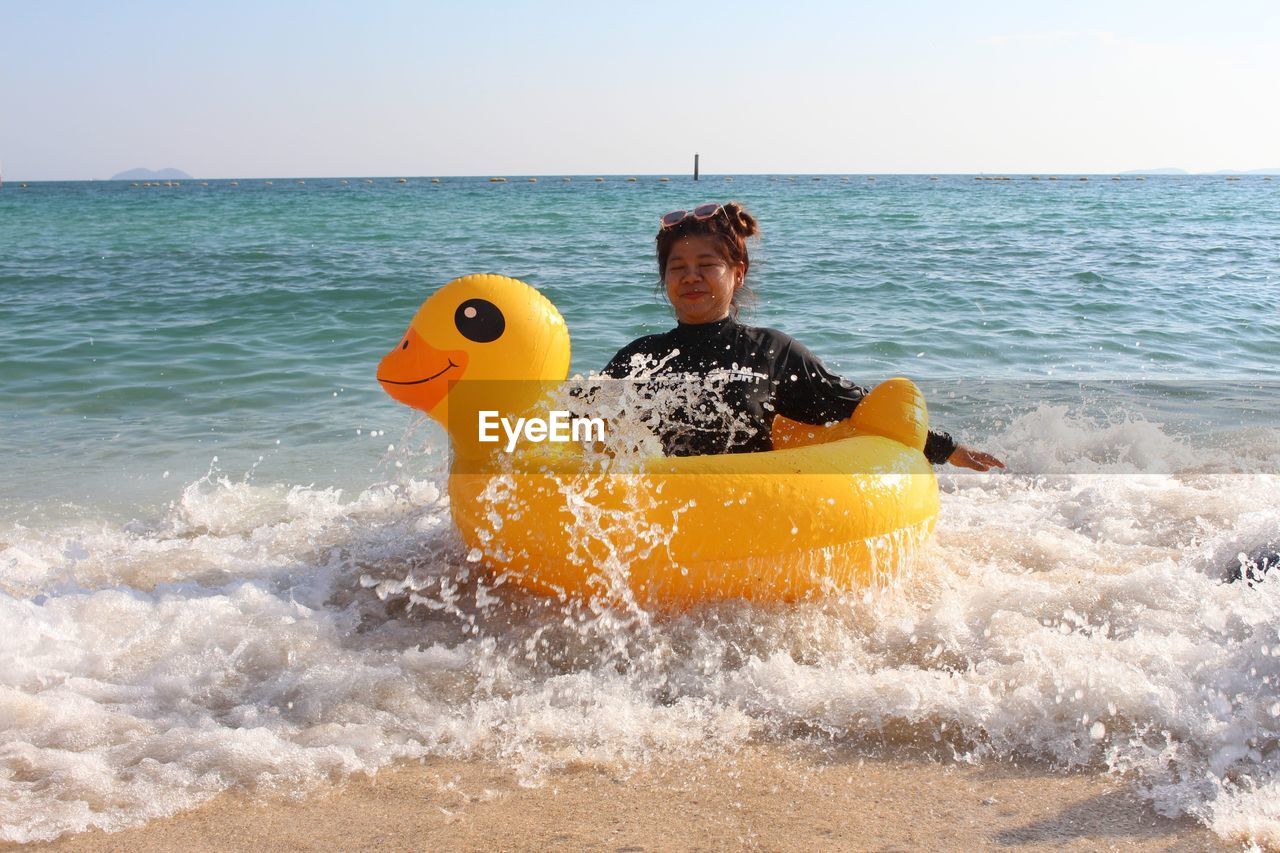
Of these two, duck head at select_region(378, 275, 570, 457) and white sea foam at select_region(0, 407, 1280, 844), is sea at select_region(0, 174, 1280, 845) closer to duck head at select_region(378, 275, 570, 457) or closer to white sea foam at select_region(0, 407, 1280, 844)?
white sea foam at select_region(0, 407, 1280, 844)

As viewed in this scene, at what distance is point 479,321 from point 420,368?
24 cm

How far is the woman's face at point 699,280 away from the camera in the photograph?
3.56 meters

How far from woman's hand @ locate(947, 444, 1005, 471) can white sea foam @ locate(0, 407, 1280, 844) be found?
0.37 m

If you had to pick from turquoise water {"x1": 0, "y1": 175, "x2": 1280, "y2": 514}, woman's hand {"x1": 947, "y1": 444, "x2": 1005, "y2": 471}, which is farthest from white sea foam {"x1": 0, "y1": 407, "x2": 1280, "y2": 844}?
turquoise water {"x1": 0, "y1": 175, "x2": 1280, "y2": 514}

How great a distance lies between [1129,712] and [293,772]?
2037 millimetres

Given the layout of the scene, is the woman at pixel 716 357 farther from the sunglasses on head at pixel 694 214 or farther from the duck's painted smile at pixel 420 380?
the duck's painted smile at pixel 420 380

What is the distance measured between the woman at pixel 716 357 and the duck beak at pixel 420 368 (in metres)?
0.61

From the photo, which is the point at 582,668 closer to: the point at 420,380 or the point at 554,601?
the point at 554,601

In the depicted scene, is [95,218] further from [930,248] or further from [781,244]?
[930,248]

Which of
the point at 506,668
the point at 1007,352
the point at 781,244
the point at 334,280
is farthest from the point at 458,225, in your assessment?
the point at 506,668

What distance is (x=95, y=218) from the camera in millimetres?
25094

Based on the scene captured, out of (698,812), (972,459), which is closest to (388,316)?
(972,459)

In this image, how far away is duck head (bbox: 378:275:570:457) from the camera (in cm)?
318

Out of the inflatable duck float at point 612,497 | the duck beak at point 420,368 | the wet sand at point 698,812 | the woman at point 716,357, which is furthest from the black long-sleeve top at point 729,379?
the wet sand at point 698,812
